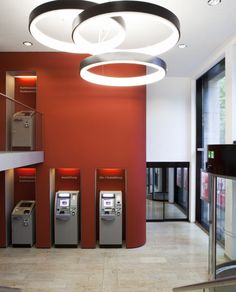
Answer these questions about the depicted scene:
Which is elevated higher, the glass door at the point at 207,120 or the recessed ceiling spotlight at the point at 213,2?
the recessed ceiling spotlight at the point at 213,2

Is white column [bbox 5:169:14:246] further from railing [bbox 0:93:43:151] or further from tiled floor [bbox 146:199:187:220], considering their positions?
tiled floor [bbox 146:199:187:220]

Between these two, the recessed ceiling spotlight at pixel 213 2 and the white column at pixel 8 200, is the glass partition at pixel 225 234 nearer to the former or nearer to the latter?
the recessed ceiling spotlight at pixel 213 2

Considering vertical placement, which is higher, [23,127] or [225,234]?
[23,127]

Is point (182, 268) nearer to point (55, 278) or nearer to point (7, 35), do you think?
point (55, 278)

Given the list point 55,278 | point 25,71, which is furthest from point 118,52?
point 55,278

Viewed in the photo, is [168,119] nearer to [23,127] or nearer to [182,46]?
[182,46]

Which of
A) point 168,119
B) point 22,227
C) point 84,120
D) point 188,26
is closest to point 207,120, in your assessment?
point 168,119

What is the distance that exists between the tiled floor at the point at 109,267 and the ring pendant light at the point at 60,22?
3.76 meters

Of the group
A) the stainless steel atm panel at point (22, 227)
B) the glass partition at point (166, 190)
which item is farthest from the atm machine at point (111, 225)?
the glass partition at point (166, 190)

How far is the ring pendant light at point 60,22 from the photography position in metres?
2.92

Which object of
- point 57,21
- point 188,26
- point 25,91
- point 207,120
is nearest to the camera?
point 57,21

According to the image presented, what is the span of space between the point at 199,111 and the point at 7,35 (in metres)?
5.58

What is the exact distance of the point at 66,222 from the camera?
19.4 ft

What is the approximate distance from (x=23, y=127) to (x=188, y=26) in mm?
4033
